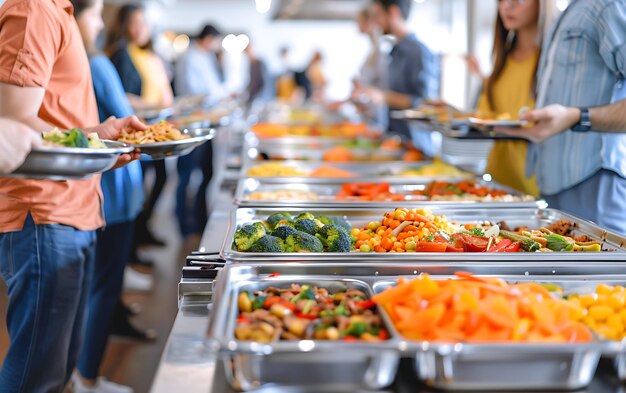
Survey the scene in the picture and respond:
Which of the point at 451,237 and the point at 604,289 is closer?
the point at 604,289

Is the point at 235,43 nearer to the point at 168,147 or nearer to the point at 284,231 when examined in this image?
the point at 168,147

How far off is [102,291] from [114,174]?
52 centimetres

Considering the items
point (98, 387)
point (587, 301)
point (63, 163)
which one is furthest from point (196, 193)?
point (587, 301)

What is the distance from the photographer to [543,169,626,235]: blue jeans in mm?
2283

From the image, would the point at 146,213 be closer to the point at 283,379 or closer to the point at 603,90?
the point at 603,90

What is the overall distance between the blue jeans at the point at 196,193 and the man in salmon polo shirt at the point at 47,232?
3509 millimetres

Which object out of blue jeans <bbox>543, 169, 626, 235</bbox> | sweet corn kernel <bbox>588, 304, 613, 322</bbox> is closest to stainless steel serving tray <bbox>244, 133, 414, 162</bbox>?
blue jeans <bbox>543, 169, 626, 235</bbox>

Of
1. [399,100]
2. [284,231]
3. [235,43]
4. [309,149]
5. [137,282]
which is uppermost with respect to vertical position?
[284,231]

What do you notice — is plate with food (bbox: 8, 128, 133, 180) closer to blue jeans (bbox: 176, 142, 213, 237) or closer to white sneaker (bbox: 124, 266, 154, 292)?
white sneaker (bbox: 124, 266, 154, 292)

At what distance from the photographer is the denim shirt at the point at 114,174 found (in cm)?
263

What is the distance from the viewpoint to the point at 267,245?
67.2 inches

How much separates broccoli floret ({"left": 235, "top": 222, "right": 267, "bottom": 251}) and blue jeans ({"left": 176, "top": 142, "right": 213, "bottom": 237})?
3.84m

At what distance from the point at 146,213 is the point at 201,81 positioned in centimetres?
231

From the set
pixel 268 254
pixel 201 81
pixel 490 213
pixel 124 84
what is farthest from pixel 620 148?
pixel 201 81
